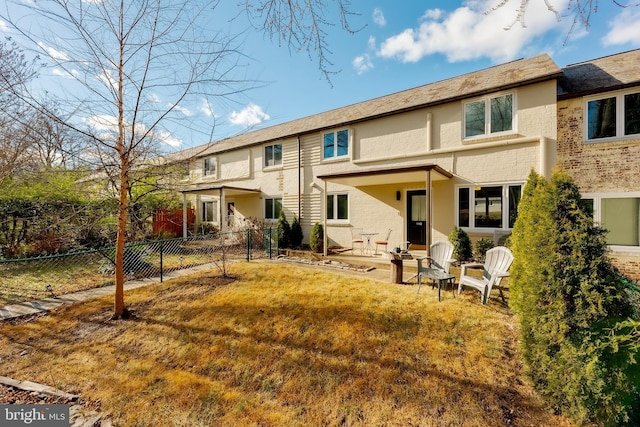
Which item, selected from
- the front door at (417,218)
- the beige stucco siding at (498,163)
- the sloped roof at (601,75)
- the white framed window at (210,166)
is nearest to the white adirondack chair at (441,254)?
the beige stucco siding at (498,163)

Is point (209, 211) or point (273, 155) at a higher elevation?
point (273, 155)

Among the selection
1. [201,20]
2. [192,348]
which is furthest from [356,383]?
[201,20]

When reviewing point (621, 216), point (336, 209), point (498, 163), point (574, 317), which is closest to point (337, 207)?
point (336, 209)

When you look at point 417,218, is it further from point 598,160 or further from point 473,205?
point 598,160

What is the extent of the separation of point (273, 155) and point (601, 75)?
13.6 metres

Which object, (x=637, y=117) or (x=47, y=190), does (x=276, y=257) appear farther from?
(x=637, y=117)

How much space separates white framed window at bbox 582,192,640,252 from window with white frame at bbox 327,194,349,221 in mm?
Result: 8368

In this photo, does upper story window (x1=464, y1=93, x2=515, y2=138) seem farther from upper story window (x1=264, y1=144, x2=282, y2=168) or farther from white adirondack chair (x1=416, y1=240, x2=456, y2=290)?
upper story window (x1=264, y1=144, x2=282, y2=168)

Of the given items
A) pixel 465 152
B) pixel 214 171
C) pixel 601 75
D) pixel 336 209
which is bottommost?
pixel 336 209

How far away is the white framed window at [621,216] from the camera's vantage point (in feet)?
24.9

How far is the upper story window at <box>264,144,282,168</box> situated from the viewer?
15.1 meters

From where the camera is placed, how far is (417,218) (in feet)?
36.5

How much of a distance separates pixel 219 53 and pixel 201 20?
0.51 meters

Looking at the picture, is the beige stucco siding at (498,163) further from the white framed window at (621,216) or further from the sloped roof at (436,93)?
the sloped roof at (436,93)
